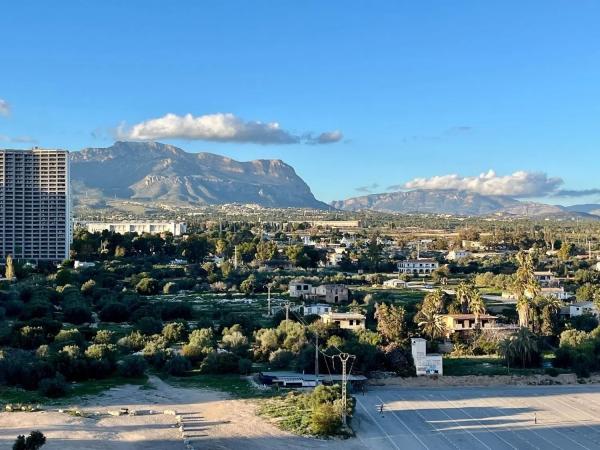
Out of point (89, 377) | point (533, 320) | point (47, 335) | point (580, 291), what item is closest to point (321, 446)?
point (89, 377)

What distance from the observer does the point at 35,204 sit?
11844cm

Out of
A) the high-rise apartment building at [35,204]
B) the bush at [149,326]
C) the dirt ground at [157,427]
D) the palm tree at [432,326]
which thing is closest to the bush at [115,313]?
the bush at [149,326]

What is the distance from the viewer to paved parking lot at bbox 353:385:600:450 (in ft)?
102

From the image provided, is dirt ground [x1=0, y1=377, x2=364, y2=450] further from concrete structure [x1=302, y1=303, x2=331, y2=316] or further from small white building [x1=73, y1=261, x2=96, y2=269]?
small white building [x1=73, y1=261, x2=96, y2=269]

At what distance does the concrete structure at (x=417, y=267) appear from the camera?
11194cm

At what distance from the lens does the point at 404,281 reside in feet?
305

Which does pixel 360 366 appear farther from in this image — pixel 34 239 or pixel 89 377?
pixel 34 239

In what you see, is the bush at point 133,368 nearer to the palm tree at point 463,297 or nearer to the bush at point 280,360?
the bush at point 280,360

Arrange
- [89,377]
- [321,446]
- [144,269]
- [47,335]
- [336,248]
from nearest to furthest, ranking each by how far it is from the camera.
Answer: [321,446] → [89,377] → [47,335] → [144,269] → [336,248]

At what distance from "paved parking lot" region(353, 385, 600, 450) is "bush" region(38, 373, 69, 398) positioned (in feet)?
44.3

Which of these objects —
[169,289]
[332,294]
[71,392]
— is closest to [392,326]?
[71,392]

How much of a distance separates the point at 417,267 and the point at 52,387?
83007 mm

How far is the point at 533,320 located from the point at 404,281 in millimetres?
37428

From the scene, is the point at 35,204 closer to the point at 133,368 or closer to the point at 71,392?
the point at 133,368
